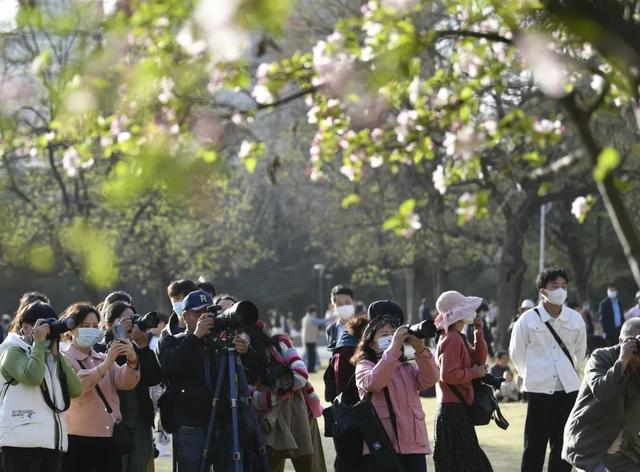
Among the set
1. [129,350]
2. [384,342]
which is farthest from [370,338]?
[129,350]

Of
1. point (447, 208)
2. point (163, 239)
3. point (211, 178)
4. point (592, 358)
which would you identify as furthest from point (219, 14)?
point (163, 239)

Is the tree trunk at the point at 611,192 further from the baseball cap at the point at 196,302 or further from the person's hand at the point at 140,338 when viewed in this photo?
the person's hand at the point at 140,338

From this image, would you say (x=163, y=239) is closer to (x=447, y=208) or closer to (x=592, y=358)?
(x=447, y=208)

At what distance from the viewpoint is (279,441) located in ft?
33.1

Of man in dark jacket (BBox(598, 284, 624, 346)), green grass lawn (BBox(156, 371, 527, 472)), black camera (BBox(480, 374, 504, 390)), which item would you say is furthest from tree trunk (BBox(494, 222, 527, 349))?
black camera (BBox(480, 374, 504, 390))

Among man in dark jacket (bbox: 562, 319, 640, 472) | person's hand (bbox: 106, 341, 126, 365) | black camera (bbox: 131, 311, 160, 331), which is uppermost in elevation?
black camera (bbox: 131, 311, 160, 331)

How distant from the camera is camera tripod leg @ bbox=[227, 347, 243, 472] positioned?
29.7ft

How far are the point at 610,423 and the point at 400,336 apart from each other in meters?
1.62

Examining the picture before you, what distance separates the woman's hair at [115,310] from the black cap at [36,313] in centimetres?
87

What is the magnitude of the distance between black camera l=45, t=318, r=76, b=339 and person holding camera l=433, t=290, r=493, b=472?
2873mm

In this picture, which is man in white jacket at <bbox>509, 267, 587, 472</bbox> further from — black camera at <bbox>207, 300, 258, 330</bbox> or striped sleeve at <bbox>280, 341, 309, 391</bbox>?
black camera at <bbox>207, 300, 258, 330</bbox>

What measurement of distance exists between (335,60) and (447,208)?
30.4m

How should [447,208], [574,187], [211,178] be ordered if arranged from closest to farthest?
1. [211,178]
2. [574,187]
3. [447,208]

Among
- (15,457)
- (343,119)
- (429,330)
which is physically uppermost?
(343,119)
